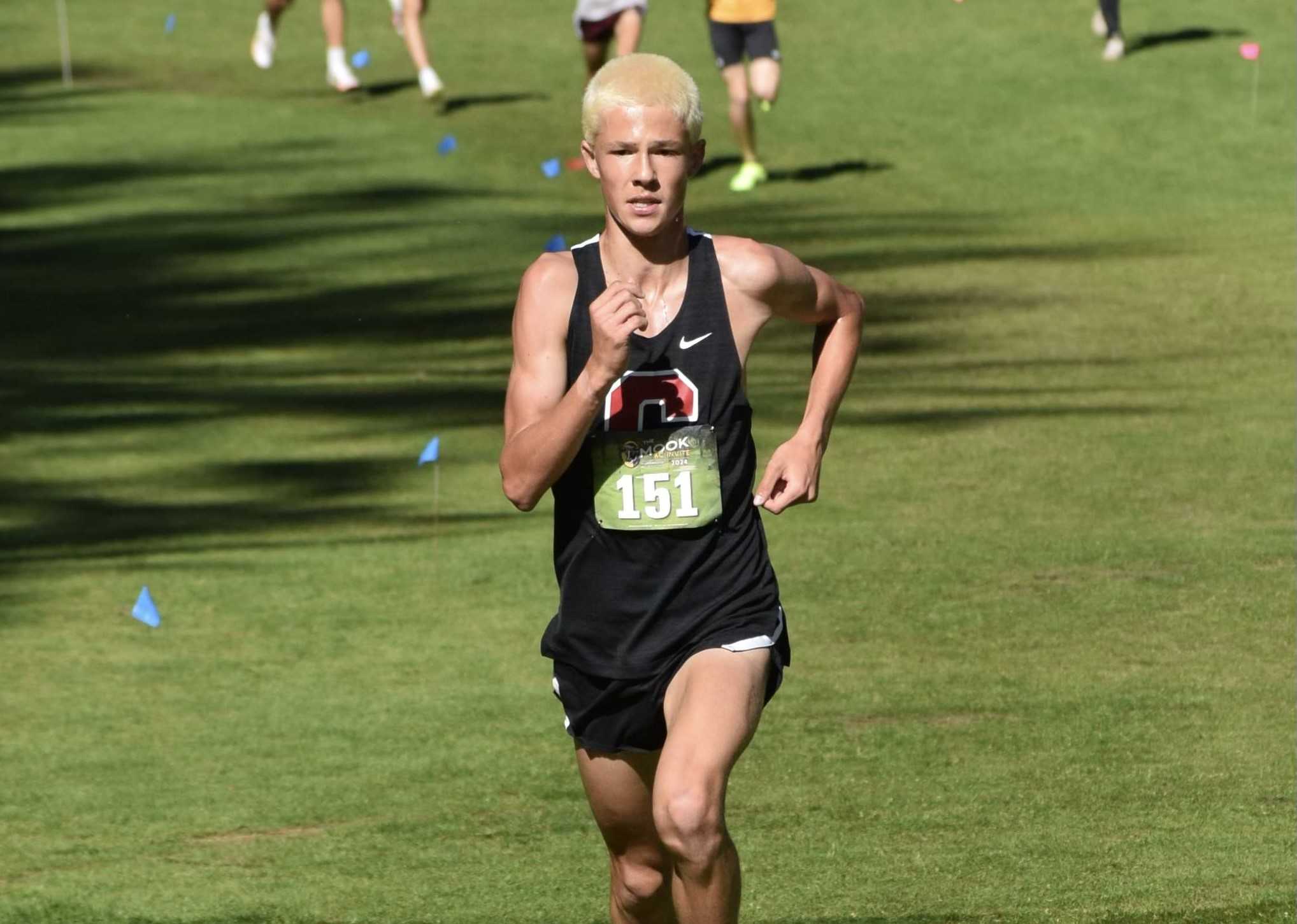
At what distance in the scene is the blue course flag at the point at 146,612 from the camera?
9.01 metres

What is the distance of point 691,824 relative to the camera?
4387mm

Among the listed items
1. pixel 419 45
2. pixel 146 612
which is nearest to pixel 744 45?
pixel 419 45

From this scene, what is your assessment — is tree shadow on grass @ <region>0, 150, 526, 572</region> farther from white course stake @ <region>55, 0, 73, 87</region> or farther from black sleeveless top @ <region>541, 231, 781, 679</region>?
black sleeveless top @ <region>541, 231, 781, 679</region>

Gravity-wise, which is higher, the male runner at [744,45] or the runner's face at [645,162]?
the runner's face at [645,162]

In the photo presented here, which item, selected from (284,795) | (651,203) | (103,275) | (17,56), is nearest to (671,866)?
(651,203)

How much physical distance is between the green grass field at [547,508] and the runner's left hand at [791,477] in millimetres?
1731

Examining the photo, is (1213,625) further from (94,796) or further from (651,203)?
(651,203)

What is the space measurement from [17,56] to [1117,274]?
1271 cm

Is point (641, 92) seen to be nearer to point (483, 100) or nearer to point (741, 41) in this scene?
point (741, 41)

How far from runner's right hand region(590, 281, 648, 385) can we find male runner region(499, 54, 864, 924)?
15 cm

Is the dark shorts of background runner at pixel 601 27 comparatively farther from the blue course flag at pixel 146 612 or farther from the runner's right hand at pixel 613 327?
the runner's right hand at pixel 613 327

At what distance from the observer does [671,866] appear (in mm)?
4918

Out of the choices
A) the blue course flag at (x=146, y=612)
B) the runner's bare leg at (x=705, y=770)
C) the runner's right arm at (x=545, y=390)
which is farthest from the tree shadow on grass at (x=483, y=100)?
the runner's bare leg at (x=705, y=770)

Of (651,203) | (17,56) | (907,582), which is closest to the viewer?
(651,203)
